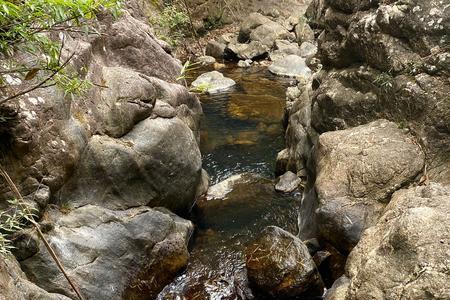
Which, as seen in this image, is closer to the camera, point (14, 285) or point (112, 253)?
point (14, 285)

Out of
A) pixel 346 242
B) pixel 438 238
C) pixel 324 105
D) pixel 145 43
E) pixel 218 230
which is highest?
pixel 145 43

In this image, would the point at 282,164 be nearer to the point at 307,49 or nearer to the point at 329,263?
the point at 329,263

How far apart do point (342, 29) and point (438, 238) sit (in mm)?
6162

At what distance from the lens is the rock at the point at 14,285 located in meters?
3.69

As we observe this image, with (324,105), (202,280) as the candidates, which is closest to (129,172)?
(202,280)

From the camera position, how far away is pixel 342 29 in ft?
29.2

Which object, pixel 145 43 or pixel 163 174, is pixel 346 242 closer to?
pixel 163 174

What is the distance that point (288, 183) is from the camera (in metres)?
9.37

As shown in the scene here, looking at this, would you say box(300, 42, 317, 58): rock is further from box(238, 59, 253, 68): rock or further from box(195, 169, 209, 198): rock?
box(195, 169, 209, 198): rock

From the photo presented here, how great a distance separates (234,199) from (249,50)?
1465 cm

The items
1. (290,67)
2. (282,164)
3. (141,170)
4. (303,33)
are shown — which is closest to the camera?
(141,170)

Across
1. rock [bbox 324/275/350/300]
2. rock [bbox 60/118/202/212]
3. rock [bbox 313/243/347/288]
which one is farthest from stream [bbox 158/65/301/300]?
rock [bbox 324/275/350/300]

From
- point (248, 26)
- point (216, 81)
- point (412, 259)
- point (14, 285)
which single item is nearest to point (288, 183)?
point (412, 259)

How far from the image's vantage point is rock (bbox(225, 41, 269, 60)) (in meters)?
21.9
